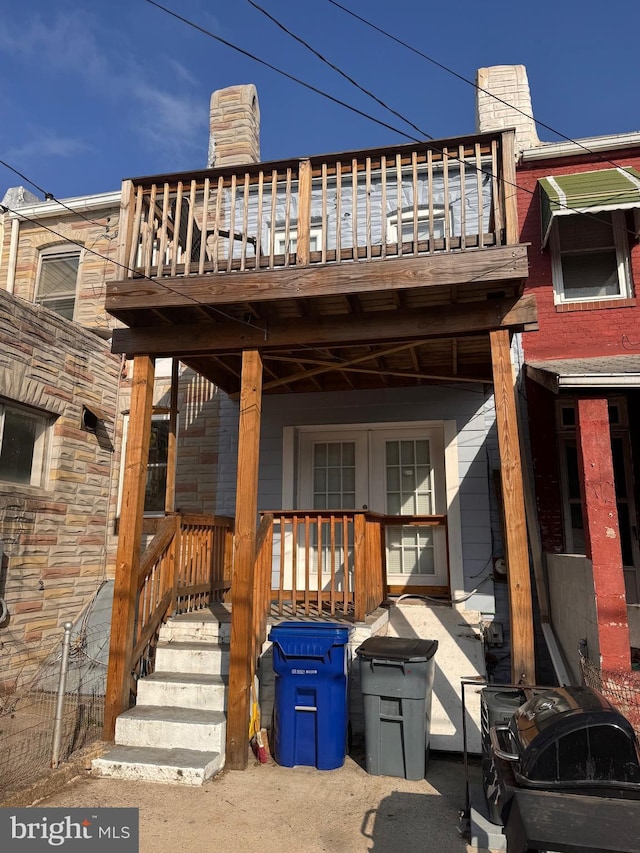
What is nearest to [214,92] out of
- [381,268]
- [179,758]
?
[381,268]

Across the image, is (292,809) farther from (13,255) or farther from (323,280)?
(13,255)

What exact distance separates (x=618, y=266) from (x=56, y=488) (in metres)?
7.60

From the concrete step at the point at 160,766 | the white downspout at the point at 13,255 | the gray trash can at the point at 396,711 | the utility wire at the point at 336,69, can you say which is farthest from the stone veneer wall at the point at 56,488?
the gray trash can at the point at 396,711

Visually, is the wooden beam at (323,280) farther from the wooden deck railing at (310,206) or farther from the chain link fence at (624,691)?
the chain link fence at (624,691)

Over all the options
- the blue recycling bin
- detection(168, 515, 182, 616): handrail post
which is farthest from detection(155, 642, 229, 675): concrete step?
the blue recycling bin

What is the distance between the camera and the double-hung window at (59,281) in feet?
30.2

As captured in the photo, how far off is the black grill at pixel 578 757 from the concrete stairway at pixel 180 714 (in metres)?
2.74

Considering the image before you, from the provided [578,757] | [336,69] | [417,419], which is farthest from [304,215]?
[578,757]

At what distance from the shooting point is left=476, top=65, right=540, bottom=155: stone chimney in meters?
9.32

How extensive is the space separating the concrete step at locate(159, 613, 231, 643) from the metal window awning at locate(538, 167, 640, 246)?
19.5ft

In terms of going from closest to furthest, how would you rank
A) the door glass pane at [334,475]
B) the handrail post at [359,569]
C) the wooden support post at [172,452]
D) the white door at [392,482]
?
the handrail post at [359,569] < the wooden support post at [172,452] < the white door at [392,482] < the door glass pane at [334,475]

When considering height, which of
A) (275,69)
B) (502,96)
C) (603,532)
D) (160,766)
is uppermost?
(502,96)

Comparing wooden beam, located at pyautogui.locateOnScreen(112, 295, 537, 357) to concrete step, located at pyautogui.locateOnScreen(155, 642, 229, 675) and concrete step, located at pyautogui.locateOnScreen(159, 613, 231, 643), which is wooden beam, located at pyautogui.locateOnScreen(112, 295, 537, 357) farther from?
concrete step, located at pyautogui.locateOnScreen(155, 642, 229, 675)

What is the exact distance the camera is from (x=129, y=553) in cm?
519
